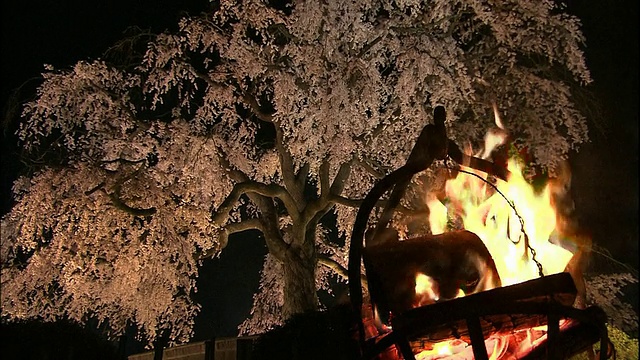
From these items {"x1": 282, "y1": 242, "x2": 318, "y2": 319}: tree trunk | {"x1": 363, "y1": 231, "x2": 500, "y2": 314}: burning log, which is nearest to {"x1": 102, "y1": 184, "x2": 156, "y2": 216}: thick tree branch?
{"x1": 282, "y1": 242, "x2": 318, "y2": 319}: tree trunk

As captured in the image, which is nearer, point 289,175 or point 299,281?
point 299,281

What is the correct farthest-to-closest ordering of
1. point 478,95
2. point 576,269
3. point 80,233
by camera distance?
point 478,95
point 80,233
point 576,269

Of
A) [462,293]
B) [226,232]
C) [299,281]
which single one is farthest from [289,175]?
[462,293]

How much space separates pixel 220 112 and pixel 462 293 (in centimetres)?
909

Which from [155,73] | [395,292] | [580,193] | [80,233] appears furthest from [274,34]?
[395,292]

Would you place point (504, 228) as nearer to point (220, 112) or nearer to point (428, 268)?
point (428, 268)

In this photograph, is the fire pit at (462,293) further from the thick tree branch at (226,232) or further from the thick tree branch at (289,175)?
the thick tree branch at (289,175)

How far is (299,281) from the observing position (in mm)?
11695

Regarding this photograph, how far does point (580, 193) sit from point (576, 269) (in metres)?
6.94

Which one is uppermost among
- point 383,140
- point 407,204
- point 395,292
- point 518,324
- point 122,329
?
point 383,140

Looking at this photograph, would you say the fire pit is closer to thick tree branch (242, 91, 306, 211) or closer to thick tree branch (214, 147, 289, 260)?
thick tree branch (214, 147, 289, 260)

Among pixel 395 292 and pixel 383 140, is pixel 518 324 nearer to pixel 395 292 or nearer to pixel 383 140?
pixel 395 292

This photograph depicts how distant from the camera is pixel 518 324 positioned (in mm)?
4156

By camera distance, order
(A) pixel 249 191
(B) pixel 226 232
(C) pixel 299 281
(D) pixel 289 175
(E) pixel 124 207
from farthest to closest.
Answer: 1. (D) pixel 289 175
2. (A) pixel 249 191
3. (B) pixel 226 232
4. (C) pixel 299 281
5. (E) pixel 124 207
